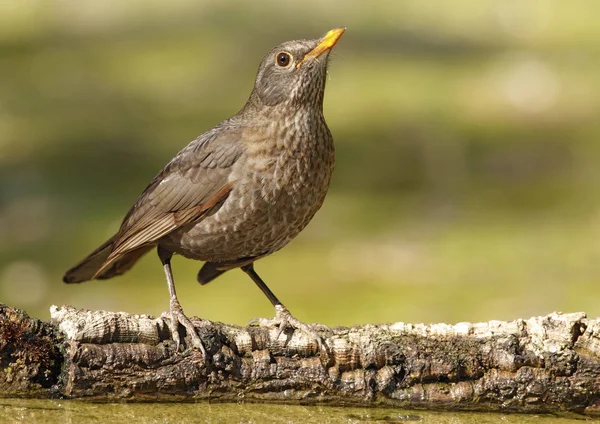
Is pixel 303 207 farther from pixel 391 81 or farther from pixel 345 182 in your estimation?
pixel 391 81

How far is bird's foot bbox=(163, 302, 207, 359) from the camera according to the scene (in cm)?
424

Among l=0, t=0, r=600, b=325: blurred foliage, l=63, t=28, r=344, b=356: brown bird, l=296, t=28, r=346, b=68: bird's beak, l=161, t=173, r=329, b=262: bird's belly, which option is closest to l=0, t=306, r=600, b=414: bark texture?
l=63, t=28, r=344, b=356: brown bird

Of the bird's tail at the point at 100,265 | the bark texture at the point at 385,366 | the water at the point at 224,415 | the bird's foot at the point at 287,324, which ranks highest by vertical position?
the bird's tail at the point at 100,265

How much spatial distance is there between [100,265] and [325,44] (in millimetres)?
1710

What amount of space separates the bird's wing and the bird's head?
28 cm

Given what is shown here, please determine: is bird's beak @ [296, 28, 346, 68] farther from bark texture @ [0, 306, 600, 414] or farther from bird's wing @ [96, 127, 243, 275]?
bark texture @ [0, 306, 600, 414]

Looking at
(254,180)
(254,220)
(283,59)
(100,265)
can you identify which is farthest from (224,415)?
(283,59)

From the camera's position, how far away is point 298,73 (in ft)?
16.8

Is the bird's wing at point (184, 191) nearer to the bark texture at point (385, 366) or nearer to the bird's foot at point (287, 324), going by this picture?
the bird's foot at point (287, 324)

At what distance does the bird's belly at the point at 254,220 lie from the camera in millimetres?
4836

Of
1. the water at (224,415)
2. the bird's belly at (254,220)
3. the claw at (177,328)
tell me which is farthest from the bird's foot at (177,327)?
the bird's belly at (254,220)

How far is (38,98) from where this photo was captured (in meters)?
13.0

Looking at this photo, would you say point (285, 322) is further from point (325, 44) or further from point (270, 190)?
point (325, 44)

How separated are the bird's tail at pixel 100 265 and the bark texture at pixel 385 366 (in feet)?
4.06
